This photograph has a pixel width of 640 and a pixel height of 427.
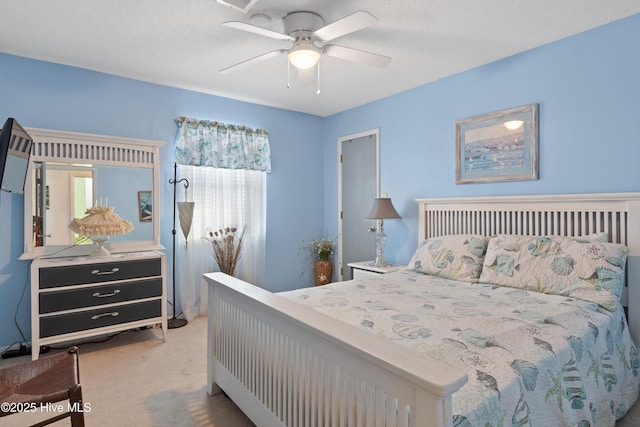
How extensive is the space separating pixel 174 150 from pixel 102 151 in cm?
69

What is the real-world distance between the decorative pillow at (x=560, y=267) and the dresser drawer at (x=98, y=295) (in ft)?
9.09

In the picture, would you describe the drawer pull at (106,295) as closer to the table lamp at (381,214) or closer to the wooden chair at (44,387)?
the wooden chair at (44,387)

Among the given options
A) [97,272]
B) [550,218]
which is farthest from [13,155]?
[550,218]

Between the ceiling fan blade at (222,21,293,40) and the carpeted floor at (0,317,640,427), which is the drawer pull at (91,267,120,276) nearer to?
the carpeted floor at (0,317,640,427)

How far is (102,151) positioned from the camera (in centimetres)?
327

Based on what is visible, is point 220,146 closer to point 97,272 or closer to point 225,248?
point 225,248

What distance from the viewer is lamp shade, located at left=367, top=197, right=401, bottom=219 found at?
367 cm

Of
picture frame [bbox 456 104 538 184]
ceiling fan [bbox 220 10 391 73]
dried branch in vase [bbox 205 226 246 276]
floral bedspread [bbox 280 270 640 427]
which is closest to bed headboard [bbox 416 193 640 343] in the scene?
picture frame [bbox 456 104 538 184]

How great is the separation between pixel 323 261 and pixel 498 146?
8.27ft

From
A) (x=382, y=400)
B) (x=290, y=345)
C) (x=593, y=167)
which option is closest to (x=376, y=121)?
(x=593, y=167)

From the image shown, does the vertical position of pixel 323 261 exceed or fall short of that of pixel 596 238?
it falls short

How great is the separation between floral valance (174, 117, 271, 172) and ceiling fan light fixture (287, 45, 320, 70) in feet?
6.14

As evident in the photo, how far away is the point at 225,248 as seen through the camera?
4.02m

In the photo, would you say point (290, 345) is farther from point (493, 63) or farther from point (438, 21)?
point (493, 63)
